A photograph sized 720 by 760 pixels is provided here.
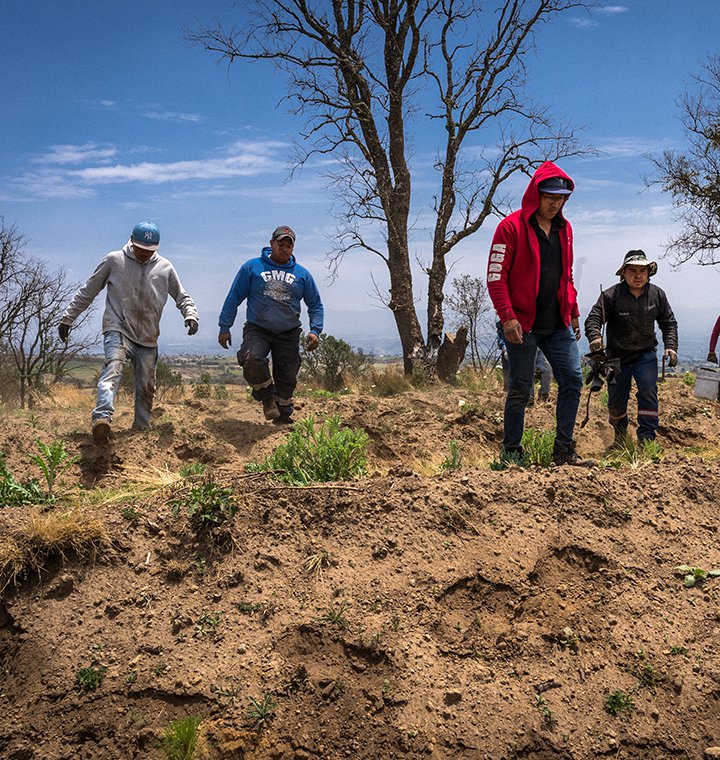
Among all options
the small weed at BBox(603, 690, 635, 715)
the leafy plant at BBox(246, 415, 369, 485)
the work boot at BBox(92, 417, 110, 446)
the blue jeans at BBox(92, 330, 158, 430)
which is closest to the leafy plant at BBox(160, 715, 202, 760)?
the leafy plant at BBox(246, 415, 369, 485)

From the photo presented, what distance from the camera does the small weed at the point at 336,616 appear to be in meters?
3.15

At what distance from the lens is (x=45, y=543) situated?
331 centimetres

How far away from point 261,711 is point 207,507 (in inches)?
42.4

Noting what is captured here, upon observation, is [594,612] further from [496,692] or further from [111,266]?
A: [111,266]

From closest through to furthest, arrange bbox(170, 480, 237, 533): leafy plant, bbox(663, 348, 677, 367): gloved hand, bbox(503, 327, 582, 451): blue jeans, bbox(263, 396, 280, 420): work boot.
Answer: bbox(170, 480, 237, 533): leafy plant → bbox(503, 327, 582, 451): blue jeans → bbox(663, 348, 677, 367): gloved hand → bbox(263, 396, 280, 420): work boot

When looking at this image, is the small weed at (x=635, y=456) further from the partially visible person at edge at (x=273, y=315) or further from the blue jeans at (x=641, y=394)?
the partially visible person at edge at (x=273, y=315)

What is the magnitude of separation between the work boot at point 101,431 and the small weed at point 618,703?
4.62 metres

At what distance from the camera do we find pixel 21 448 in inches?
248

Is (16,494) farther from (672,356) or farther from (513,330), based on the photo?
(672,356)

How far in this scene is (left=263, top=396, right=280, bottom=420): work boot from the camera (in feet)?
25.0

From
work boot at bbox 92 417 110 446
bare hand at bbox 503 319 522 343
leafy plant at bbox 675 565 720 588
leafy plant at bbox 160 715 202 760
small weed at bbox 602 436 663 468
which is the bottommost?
leafy plant at bbox 160 715 202 760

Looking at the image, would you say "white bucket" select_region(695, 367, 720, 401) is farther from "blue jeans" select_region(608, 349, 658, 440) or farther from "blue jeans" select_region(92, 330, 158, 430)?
"blue jeans" select_region(92, 330, 158, 430)

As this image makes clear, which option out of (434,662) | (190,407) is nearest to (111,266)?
(190,407)

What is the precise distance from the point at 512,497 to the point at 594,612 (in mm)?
785
